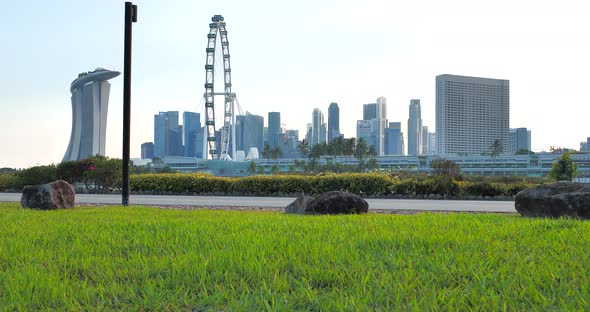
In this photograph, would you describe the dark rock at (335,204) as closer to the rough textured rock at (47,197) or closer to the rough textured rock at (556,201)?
the rough textured rock at (556,201)

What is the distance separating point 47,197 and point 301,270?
10065 mm

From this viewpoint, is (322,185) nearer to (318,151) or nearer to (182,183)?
(182,183)

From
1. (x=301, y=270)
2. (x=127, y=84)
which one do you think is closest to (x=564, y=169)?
(x=127, y=84)

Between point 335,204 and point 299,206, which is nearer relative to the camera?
point 335,204

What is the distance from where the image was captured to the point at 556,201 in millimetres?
9617

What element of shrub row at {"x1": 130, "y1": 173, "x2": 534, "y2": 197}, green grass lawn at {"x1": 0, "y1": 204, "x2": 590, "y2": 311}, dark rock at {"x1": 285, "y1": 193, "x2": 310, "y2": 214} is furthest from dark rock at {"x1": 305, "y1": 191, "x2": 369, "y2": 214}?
shrub row at {"x1": 130, "y1": 173, "x2": 534, "y2": 197}

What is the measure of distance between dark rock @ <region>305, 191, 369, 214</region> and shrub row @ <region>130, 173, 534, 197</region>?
11.4 metres

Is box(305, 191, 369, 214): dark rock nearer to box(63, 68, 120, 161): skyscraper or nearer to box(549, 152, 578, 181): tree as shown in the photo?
box(549, 152, 578, 181): tree

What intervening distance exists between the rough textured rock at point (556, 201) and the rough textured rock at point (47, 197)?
9.95 m

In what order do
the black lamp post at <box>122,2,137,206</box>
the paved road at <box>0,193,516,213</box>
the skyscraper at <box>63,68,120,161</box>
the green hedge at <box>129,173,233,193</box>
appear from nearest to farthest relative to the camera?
1. the black lamp post at <box>122,2,137,206</box>
2. the paved road at <box>0,193,516,213</box>
3. the green hedge at <box>129,173,233,193</box>
4. the skyscraper at <box>63,68,120,161</box>

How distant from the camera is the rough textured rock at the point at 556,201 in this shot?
30.7ft

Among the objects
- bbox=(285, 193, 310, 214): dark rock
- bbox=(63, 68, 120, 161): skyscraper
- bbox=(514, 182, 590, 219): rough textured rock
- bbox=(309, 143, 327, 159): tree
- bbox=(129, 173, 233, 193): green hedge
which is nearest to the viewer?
bbox=(514, 182, 590, 219): rough textured rock

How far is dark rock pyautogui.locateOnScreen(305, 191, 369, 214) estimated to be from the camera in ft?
38.2

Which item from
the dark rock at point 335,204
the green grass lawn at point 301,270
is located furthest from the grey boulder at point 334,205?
the green grass lawn at point 301,270
